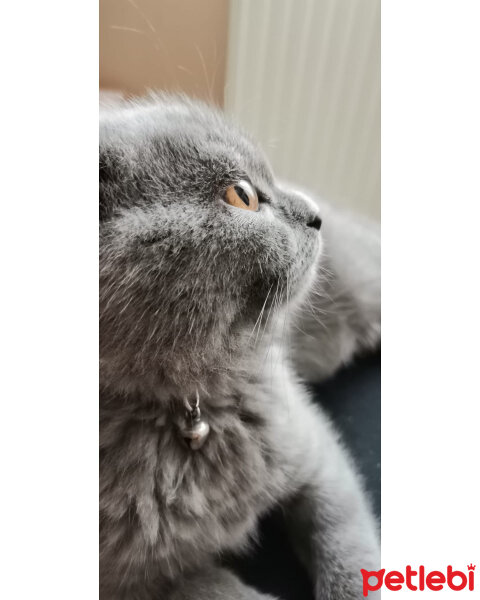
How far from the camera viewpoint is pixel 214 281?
0.51 m

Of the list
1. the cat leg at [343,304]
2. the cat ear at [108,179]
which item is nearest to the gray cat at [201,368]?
the cat ear at [108,179]

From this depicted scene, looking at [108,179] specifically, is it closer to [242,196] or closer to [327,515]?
[242,196]

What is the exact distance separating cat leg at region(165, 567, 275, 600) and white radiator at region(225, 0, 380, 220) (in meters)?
0.55

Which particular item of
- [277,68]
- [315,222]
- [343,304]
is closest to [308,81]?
[277,68]

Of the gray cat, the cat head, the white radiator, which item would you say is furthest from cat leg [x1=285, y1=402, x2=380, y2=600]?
the white radiator

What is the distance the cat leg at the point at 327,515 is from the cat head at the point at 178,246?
0.26 meters

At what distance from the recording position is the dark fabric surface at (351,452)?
71cm

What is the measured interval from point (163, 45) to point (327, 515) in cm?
68

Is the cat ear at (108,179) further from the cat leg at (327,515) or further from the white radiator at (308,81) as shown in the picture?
the cat leg at (327,515)

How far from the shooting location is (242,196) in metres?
0.55

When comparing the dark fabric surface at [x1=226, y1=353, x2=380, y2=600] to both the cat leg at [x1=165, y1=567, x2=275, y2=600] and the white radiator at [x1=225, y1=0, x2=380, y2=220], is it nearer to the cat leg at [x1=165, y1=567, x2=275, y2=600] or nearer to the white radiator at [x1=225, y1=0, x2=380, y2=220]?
the cat leg at [x1=165, y1=567, x2=275, y2=600]

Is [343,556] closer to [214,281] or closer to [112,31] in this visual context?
[214,281]
